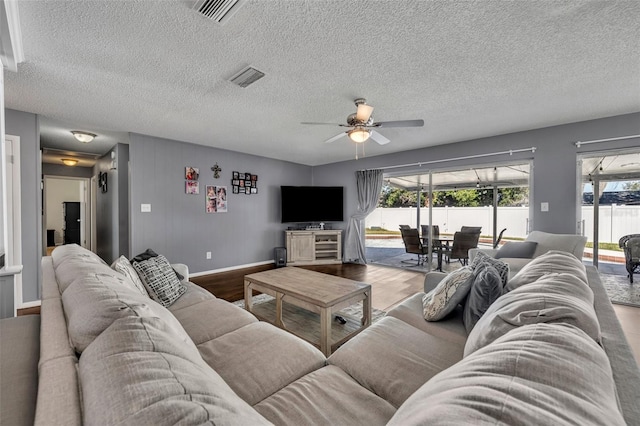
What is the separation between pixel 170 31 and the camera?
169 cm

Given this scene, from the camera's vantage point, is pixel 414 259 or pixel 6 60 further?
pixel 414 259

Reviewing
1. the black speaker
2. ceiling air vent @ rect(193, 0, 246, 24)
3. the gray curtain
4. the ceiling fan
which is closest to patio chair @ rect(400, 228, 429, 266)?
the gray curtain

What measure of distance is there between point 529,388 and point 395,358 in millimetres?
881

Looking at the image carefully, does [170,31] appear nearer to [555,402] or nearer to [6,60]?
[6,60]

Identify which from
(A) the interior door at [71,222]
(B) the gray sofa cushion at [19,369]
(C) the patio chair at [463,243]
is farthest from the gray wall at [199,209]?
(A) the interior door at [71,222]

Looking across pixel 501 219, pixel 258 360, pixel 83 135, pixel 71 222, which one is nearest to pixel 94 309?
pixel 258 360

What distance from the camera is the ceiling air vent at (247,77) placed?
213 centimetres

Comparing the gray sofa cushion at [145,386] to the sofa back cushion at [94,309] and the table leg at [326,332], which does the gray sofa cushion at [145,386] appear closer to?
the sofa back cushion at [94,309]

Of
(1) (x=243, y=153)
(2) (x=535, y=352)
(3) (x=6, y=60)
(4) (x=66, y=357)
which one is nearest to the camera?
(2) (x=535, y=352)

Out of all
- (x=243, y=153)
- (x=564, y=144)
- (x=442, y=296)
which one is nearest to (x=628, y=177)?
(x=564, y=144)

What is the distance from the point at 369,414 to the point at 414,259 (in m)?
5.46

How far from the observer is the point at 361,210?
575 cm

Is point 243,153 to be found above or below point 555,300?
above

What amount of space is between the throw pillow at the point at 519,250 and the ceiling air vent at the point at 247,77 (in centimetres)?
314
